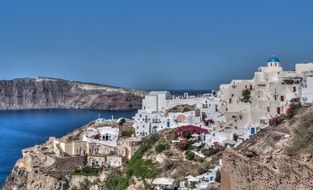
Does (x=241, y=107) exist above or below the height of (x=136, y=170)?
above

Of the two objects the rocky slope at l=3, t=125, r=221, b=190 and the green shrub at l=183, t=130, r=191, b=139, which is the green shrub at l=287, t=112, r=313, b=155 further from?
the green shrub at l=183, t=130, r=191, b=139

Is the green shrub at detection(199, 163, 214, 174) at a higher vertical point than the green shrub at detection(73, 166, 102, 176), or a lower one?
higher

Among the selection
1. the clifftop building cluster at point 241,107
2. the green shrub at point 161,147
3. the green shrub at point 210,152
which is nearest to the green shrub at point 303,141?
the green shrub at point 210,152

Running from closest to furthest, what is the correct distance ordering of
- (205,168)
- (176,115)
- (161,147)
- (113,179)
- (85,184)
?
(205,168)
(161,147)
(113,179)
(85,184)
(176,115)

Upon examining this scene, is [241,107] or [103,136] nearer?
[241,107]

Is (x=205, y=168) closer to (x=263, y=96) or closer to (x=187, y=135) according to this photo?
(x=187, y=135)

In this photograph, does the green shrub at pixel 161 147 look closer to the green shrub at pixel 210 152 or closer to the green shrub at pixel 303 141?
the green shrub at pixel 210 152

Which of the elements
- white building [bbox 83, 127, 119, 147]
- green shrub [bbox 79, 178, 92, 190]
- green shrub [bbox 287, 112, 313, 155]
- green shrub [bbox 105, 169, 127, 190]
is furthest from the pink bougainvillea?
green shrub [bbox 287, 112, 313, 155]

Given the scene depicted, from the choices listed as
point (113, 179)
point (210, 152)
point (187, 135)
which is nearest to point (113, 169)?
point (113, 179)

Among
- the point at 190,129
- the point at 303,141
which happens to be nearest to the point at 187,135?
the point at 190,129

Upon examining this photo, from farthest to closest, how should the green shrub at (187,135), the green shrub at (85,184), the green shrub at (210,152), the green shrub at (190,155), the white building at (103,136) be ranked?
the white building at (103,136) < the green shrub at (85,184) < the green shrub at (187,135) < the green shrub at (190,155) < the green shrub at (210,152)

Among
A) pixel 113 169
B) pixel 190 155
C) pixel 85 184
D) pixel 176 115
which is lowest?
pixel 85 184

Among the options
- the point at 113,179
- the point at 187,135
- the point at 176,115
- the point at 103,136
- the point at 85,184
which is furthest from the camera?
the point at 103,136

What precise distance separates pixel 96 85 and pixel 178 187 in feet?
566
